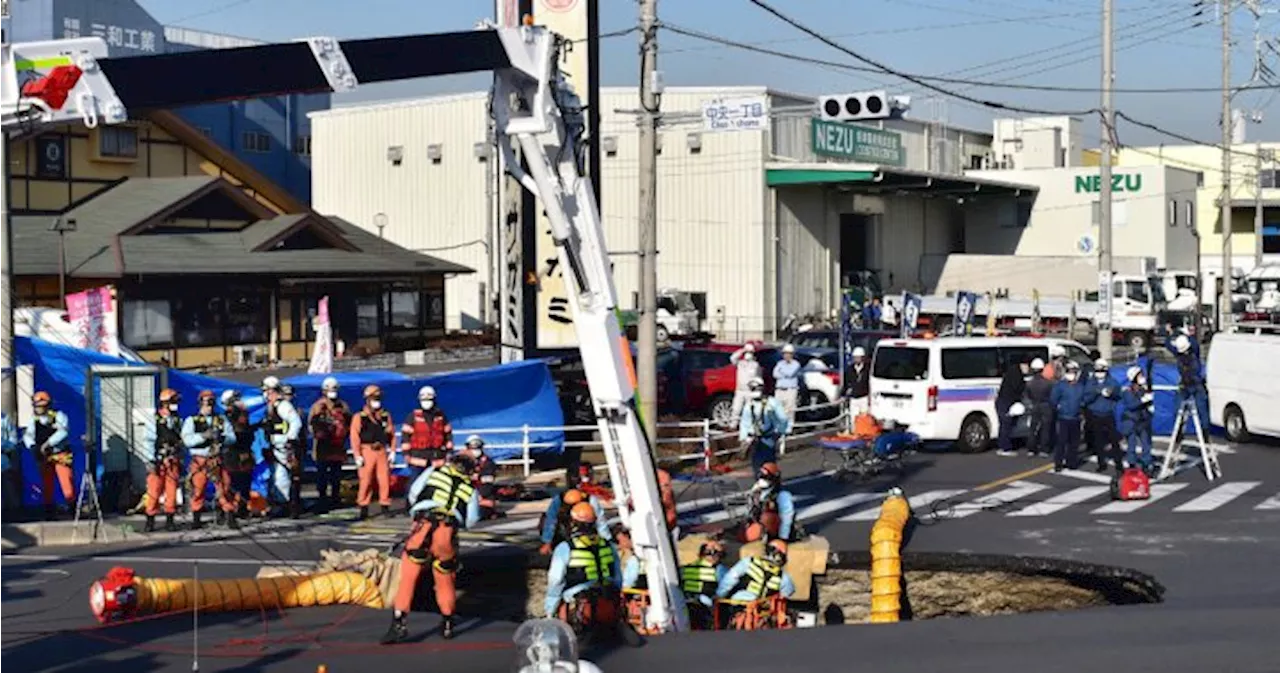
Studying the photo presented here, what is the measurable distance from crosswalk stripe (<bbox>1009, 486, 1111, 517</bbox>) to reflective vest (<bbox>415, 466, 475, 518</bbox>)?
966 centimetres

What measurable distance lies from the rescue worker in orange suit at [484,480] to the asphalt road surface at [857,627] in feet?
1.08

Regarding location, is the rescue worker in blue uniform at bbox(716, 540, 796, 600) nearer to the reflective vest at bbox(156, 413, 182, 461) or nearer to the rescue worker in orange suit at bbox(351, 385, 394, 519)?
the rescue worker in orange suit at bbox(351, 385, 394, 519)

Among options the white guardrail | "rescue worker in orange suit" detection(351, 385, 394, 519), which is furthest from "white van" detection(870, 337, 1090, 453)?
"rescue worker in orange suit" detection(351, 385, 394, 519)

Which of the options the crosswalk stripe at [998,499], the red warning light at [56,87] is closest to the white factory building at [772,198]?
the crosswalk stripe at [998,499]

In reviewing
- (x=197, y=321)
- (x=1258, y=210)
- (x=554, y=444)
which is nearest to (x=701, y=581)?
(x=554, y=444)

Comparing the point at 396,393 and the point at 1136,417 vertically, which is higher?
the point at 396,393

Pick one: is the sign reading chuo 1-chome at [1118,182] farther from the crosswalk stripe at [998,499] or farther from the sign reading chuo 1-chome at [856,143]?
the crosswalk stripe at [998,499]

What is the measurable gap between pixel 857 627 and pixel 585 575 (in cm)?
230

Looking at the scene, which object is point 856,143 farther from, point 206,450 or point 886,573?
point 886,573

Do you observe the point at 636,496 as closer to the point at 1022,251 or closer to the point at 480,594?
the point at 480,594

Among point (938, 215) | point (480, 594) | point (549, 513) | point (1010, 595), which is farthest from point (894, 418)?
point (938, 215)

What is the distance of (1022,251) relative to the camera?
65750 millimetres

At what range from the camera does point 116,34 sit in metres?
72.4

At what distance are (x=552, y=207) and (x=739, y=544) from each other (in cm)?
585
